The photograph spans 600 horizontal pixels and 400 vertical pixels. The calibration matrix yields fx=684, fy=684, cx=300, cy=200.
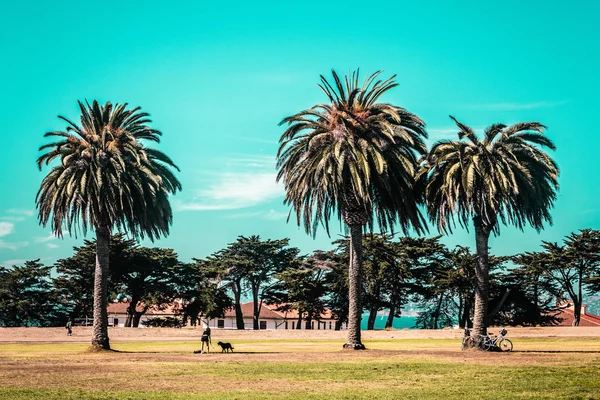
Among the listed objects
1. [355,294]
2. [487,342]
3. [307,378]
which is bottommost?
[307,378]

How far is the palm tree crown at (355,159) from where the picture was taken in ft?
134

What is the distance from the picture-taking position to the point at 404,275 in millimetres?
85750

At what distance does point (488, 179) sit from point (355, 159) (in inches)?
313

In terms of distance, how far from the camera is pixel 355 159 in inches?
1602

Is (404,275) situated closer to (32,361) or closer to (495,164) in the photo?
(495,164)

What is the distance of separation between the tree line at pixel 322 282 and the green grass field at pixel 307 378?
52.0 metres

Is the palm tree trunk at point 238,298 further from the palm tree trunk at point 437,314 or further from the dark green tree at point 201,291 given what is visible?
the palm tree trunk at point 437,314

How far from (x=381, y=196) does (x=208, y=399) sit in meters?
26.8

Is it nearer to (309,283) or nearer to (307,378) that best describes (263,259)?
(309,283)

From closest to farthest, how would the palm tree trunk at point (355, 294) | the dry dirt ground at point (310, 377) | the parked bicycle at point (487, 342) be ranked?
the dry dirt ground at point (310, 377) < the parked bicycle at point (487, 342) < the palm tree trunk at point (355, 294)

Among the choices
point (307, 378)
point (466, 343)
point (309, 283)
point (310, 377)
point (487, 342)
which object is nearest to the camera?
point (307, 378)

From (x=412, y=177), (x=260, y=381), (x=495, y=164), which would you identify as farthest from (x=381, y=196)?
(x=260, y=381)

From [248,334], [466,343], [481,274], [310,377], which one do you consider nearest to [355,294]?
[466,343]

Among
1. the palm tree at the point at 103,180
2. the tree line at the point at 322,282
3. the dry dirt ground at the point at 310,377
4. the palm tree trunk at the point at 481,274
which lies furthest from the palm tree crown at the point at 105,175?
the tree line at the point at 322,282
